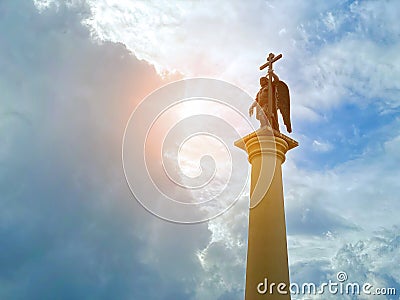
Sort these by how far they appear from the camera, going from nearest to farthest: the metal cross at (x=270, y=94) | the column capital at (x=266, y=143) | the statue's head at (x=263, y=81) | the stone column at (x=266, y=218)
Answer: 1. the stone column at (x=266, y=218)
2. the column capital at (x=266, y=143)
3. the metal cross at (x=270, y=94)
4. the statue's head at (x=263, y=81)

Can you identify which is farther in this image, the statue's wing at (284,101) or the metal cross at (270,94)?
the statue's wing at (284,101)

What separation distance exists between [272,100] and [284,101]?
2.15 feet

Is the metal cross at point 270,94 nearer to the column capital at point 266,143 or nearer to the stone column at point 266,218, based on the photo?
the column capital at point 266,143

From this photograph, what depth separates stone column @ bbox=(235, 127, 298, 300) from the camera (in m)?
8.66

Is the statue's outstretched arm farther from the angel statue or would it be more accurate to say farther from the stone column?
the stone column

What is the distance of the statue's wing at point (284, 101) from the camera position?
457 inches

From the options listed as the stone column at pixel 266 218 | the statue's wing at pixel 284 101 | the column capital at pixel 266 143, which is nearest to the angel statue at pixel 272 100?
the statue's wing at pixel 284 101

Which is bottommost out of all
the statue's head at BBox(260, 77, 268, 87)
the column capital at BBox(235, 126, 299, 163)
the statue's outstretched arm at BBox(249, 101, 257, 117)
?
the column capital at BBox(235, 126, 299, 163)

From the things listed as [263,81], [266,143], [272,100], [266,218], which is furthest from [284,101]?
[266,218]

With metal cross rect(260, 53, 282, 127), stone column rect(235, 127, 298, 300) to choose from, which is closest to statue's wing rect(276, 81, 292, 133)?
metal cross rect(260, 53, 282, 127)

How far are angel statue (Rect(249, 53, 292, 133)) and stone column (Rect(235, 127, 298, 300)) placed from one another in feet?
2.72

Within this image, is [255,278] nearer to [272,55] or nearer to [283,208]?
[283,208]

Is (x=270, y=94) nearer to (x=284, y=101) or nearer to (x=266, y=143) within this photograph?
(x=284, y=101)

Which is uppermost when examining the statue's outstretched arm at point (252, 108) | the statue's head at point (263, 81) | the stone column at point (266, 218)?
the statue's head at point (263, 81)
